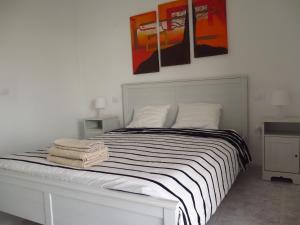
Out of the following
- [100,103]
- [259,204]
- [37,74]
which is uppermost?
[37,74]

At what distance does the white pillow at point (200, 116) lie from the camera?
119 inches

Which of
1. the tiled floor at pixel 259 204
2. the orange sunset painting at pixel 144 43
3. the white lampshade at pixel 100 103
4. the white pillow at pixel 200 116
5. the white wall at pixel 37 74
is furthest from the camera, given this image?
the white lampshade at pixel 100 103

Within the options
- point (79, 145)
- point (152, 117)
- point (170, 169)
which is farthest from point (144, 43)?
point (170, 169)

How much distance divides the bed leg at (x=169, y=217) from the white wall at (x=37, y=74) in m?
2.81

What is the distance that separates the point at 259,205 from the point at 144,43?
8.53 ft

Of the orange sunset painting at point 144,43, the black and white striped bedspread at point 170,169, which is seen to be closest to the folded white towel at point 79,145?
the black and white striped bedspread at point 170,169

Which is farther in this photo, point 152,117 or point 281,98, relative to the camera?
point 152,117

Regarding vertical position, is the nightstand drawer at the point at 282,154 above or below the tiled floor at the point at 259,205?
above

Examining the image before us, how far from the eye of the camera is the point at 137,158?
73.7 inches

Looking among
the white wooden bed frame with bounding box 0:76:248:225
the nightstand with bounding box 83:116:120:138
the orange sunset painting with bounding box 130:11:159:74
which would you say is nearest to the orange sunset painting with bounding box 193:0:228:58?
the orange sunset painting with bounding box 130:11:159:74

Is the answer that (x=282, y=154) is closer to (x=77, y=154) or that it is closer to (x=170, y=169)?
(x=170, y=169)

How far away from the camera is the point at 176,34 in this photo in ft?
11.4

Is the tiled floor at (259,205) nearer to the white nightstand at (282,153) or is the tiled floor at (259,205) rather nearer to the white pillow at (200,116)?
the white nightstand at (282,153)

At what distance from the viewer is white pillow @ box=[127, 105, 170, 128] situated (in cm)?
334
